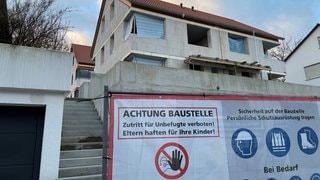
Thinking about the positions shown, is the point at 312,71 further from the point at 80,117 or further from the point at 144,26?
the point at 80,117

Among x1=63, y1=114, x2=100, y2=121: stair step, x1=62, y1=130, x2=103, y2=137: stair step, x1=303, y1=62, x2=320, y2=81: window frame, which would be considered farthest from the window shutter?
x1=303, y1=62, x2=320, y2=81: window frame

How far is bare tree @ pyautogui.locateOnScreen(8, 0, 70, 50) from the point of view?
22.0 feet

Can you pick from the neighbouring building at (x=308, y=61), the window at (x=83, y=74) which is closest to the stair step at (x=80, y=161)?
the window at (x=83, y=74)

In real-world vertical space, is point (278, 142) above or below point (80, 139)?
below

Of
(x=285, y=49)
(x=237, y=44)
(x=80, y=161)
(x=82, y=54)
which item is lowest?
(x=80, y=161)

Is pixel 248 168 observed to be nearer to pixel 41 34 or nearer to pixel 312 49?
pixel 41 34

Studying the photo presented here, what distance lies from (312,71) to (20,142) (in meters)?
25.4

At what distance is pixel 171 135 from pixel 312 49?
84.4ft

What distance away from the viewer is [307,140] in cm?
363

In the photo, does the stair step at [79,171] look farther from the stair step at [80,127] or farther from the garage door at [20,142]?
the stair step at [80,127]

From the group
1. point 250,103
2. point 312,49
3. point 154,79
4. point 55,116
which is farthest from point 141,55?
point 312,49

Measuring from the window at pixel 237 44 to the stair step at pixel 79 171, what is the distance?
50.7 feet

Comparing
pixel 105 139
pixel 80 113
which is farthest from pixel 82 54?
pixel 105 139

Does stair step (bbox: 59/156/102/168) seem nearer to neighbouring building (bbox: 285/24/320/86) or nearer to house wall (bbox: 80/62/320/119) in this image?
house wall (bbox: 80/62/320/119)
